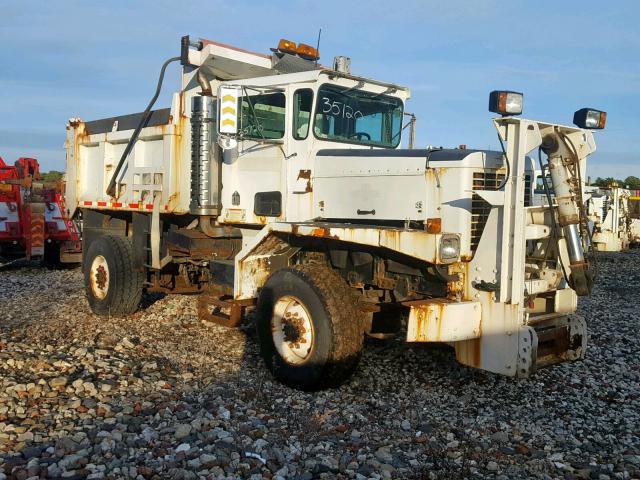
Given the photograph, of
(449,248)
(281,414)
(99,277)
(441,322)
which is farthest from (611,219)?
(281,414)

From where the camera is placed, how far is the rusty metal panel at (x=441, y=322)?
496 centimetres

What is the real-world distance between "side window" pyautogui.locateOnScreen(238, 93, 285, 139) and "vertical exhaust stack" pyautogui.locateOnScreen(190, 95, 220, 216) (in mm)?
704

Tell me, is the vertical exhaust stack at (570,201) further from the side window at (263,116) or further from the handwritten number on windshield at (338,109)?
the side window at (263,116)

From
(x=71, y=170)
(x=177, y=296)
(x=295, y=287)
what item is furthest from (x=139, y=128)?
(x=295, y=287)

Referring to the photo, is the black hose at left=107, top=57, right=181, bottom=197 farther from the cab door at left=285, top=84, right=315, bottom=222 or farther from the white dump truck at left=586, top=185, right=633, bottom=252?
the white dump truck at left=586, top=185, right=633, bottom=252

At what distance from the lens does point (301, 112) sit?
6.25 metres

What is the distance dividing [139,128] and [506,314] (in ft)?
17.2

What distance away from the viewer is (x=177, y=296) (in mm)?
9945

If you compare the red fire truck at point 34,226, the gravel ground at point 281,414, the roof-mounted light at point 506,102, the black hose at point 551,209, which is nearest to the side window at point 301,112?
the roof-mounted light at point 506,102

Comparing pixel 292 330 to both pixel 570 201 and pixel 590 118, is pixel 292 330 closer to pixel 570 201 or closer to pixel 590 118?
pixel 570 201

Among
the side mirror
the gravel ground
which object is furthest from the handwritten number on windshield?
the gravel ground

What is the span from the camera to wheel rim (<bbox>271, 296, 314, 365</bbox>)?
5.64 meters

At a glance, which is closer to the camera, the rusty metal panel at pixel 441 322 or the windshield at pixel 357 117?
the rusty metal panel at pixel 441 322

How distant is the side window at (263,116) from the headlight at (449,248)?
2.21 m
